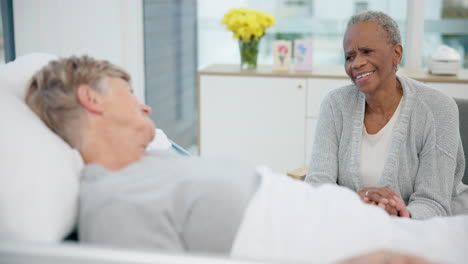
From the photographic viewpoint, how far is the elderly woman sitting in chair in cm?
200

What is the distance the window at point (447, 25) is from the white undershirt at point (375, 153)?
2.11 m

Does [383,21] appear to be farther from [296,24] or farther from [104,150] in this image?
[296,24]

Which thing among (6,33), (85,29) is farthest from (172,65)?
(6,33)

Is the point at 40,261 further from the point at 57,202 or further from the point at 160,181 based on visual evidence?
the point at 160,181

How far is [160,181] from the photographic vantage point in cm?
136

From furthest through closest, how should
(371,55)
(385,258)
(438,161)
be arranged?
1. (371,55)
2. (438,161)
3. (385,258)

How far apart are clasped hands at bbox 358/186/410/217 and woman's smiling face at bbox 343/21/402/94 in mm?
376

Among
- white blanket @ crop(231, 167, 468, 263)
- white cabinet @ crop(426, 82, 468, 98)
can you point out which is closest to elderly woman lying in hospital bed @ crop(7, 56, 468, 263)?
white blanket @ crop(231, 167, 468, 263)

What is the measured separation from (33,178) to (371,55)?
51.6 inches

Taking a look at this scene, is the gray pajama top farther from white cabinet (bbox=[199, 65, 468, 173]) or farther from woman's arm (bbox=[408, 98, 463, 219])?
white cabinet (bbox=[199, 65, 468, 173])

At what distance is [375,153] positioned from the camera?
2.11m

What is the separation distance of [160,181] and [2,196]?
35cm

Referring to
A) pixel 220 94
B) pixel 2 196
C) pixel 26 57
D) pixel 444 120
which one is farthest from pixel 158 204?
pixel 220 94

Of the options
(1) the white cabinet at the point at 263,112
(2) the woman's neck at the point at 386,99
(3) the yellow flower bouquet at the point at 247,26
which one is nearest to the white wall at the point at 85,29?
(1) the white cabinet at the point at 263,112
